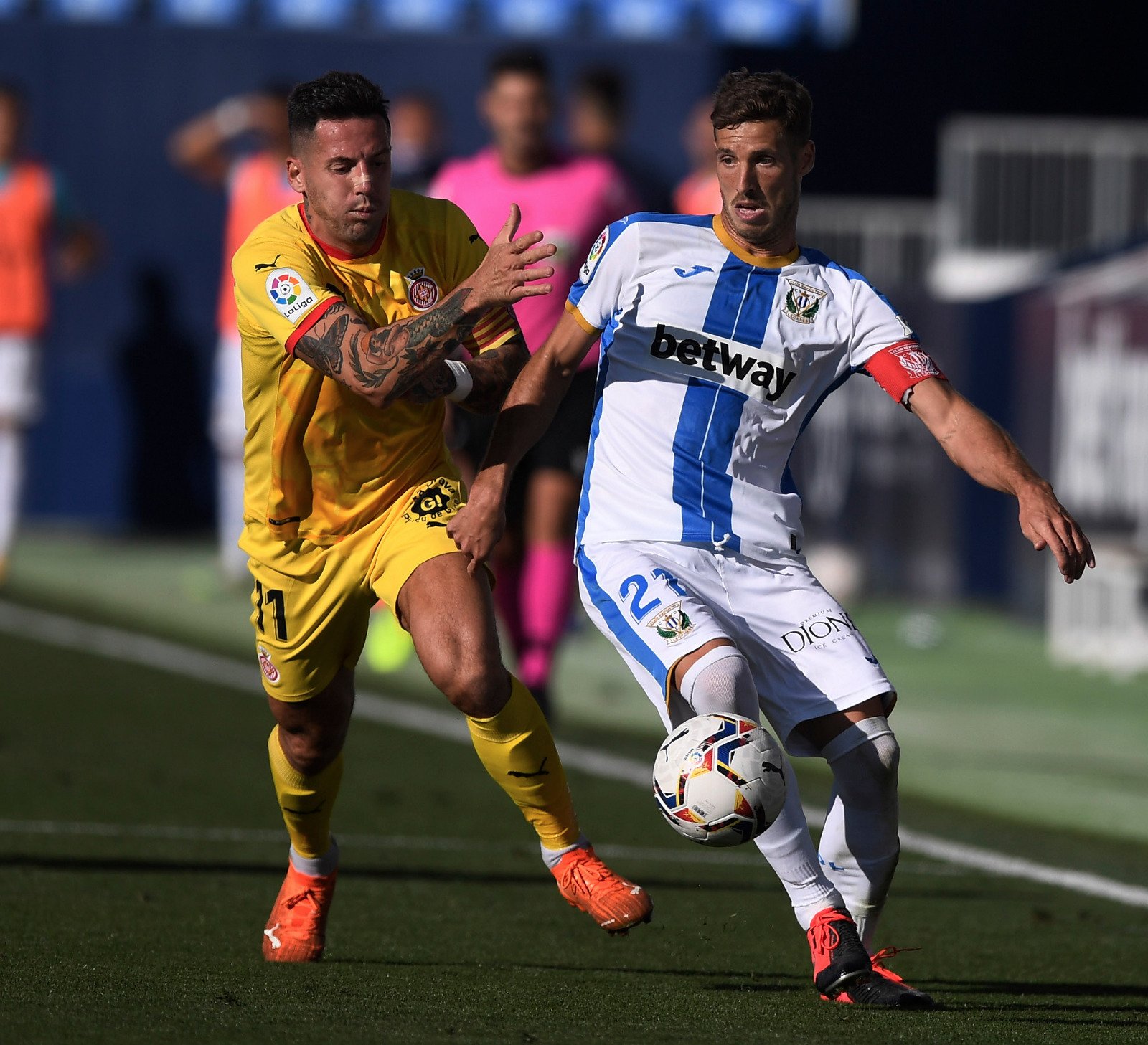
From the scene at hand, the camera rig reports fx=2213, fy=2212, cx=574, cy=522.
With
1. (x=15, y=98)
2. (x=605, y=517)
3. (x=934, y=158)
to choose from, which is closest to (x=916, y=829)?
(x=605, y=517)

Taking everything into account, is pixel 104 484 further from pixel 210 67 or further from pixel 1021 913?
pixel 1021 913

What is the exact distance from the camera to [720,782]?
4.64 metres

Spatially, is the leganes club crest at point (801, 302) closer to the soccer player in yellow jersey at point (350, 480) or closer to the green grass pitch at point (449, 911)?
the soccer player in yellow jersey at point (350, 480)

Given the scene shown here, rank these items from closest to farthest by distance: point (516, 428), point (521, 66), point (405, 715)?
point (516, 428) < point (521, 66) < point (405, 715)

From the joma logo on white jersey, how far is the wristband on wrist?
45 cm

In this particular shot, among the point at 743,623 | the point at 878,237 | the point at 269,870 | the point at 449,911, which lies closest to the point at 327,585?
the point at 743,623

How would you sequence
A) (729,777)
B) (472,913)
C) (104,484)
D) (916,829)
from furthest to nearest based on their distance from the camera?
(104,484)
(916,829)
(472,913)
(729,777)

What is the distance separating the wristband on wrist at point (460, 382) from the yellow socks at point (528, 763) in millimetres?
679

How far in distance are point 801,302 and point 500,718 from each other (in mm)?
1197

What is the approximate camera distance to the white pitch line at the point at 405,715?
710 centimetres

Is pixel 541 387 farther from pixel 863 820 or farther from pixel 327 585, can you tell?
pixel 863 820

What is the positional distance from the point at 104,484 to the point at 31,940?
1171 centimetres

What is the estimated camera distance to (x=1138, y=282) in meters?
12.6

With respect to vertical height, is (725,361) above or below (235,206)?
above
